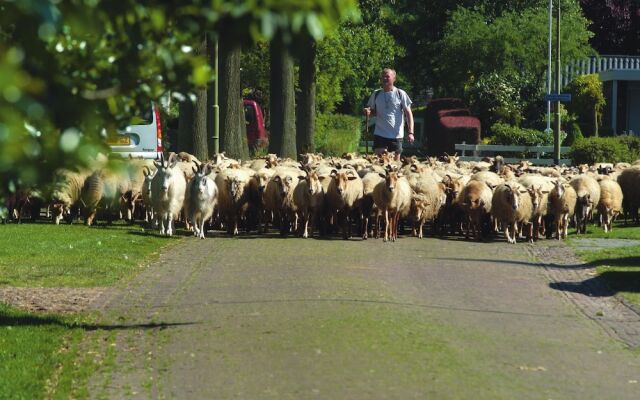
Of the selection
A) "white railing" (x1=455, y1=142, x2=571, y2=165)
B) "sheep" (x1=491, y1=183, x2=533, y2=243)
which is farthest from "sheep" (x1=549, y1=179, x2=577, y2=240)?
"white railing" (x1=455, y1=142, x2=571, y2=165)

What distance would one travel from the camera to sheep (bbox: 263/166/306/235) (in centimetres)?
2258

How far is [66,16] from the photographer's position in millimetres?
4340

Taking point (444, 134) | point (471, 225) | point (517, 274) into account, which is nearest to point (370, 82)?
point (444, 134)

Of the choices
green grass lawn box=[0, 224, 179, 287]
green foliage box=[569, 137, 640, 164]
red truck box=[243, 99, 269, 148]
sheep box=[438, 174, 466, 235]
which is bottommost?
green grass lawn box=[0, 224, 179, 287]

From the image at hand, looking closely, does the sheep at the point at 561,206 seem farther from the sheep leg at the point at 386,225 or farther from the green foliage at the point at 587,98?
the green foliage at the point at 587,98

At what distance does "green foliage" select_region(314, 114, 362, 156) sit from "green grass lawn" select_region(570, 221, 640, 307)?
3278cm

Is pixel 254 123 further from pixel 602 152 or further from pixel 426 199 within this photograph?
pixel 426 199

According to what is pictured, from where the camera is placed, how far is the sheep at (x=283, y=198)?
22.6m

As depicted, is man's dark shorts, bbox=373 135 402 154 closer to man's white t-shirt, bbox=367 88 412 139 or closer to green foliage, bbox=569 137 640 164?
man's white t-shirt, bbox=367 88 412 139

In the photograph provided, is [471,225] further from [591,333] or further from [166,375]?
[166,375]

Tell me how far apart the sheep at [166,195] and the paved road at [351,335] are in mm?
4009

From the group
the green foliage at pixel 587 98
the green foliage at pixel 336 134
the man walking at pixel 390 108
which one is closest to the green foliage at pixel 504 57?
the green foliage at pixel 587 98

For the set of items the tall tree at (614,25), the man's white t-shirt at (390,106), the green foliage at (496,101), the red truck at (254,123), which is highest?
the tall tree at (614,25)

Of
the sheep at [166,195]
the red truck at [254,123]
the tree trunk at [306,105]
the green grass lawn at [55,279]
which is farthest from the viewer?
the red truck at [254,123]
